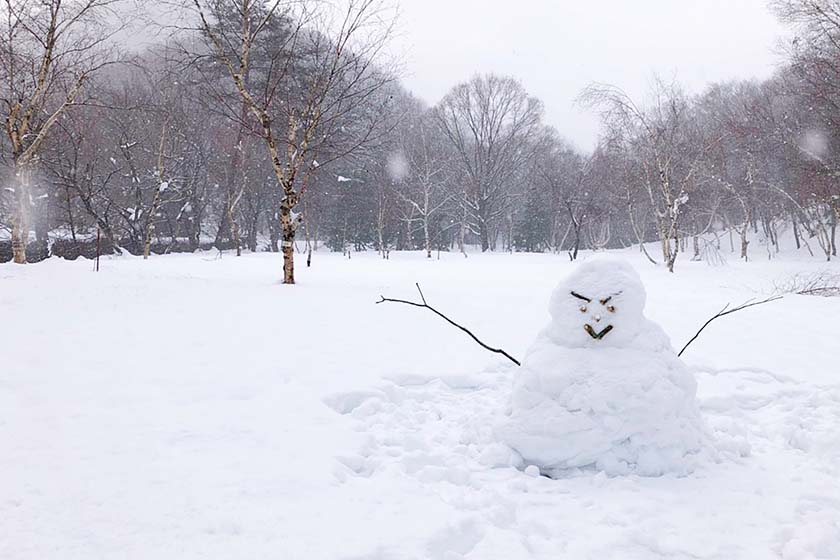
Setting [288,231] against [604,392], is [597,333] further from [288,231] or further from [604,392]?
[288,231]

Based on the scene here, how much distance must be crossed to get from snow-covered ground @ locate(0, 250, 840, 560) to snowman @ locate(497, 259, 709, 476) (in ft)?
0.61

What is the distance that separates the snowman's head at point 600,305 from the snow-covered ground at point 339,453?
1008mm

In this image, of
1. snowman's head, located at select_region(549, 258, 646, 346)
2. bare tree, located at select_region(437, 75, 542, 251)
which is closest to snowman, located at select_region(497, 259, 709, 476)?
snowman's head, located at select_region(549, 258, 646, 346)

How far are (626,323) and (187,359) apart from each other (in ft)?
14.8

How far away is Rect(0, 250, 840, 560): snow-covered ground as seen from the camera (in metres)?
2.54

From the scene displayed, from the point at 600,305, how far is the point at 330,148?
16.7 metres

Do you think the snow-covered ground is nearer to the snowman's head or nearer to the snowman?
the snowman

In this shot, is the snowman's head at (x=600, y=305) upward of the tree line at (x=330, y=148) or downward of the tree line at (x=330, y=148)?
downward

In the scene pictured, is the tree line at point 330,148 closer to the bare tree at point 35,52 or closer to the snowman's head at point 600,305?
the bare tree at point 35,52

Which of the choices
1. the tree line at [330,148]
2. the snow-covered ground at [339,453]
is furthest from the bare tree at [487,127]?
the snow-covered ground at [339,453]

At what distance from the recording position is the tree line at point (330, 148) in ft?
37.7

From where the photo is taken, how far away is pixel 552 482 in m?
3.28

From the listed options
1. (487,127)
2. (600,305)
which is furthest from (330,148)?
(487,127)

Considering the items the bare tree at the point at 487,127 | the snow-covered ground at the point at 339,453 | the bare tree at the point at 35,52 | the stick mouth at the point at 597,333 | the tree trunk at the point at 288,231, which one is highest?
the bare tree at the point at 487,127
